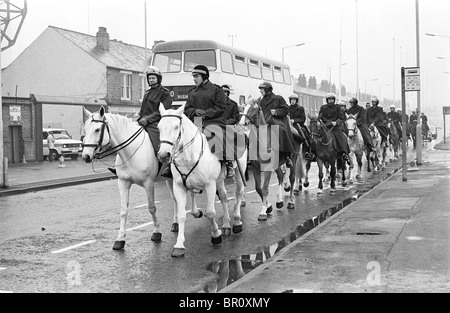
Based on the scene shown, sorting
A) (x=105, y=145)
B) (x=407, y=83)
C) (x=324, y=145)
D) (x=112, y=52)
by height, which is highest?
(x=112, y=52)

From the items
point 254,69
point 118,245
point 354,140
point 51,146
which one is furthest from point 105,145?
point 51,146

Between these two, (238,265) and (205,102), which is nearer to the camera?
(238,265)

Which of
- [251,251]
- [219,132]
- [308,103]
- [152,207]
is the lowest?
[251,251]

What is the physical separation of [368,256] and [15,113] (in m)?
28.9

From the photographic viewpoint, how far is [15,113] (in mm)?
32844

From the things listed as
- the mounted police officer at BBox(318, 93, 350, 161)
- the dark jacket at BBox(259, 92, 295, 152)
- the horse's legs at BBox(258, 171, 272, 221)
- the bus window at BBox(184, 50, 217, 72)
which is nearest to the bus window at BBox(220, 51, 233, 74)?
the bus window at BBox(184, 50, 217, 72)

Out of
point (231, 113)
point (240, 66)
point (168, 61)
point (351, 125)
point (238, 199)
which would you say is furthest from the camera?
point (240, 66)

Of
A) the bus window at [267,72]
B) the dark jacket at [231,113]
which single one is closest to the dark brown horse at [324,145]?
the dark jacket at [231,113]

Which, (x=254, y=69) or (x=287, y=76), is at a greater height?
(x=287, y=76)

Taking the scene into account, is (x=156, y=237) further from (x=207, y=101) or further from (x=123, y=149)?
(x=207, y=101)

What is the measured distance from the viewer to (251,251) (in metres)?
8.80

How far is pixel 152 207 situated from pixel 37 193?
988 cm
